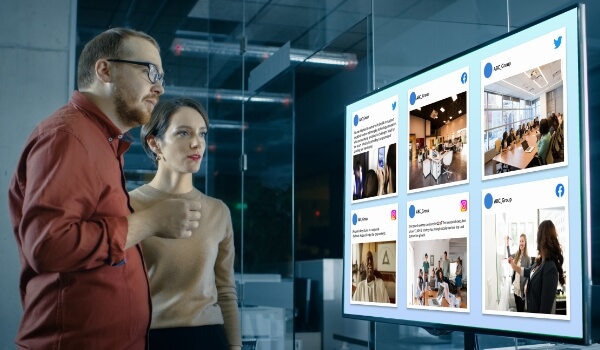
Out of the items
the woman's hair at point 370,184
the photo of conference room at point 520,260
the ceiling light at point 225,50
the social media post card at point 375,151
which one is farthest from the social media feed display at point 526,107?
the ceiling light at point 225,50

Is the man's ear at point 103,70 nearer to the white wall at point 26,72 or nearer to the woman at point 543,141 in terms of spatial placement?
the woman at point 543,141

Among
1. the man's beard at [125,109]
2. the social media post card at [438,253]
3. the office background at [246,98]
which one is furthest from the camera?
the office background at [246,98]

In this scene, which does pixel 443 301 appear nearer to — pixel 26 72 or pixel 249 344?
pixel 249 344

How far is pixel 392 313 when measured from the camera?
232 cm

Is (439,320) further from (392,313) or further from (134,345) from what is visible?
(134,345)

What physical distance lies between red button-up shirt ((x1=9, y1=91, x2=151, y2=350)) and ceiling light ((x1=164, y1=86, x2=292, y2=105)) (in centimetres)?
288

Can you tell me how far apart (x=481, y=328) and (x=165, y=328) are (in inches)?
35.1

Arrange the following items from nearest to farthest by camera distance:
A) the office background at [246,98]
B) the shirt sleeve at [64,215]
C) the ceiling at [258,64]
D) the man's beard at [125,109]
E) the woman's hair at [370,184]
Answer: the shirt sleeve at [64,215] → the man's beard at [125,109] → the woman's hair at [370,184] → the ceiling at [258,64] → the office background at [246,98]

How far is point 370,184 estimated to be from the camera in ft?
8.25

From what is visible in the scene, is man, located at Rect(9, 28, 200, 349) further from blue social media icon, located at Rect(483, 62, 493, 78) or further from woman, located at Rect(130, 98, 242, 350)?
blue social media icon, located at Rect(483, 62, 493, 78)

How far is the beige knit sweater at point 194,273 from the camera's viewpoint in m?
2.27

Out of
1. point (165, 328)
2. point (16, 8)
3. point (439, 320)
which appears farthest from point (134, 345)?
point (16, 8)

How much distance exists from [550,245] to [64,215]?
100 cm

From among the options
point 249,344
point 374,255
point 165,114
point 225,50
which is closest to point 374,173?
point 374,255
